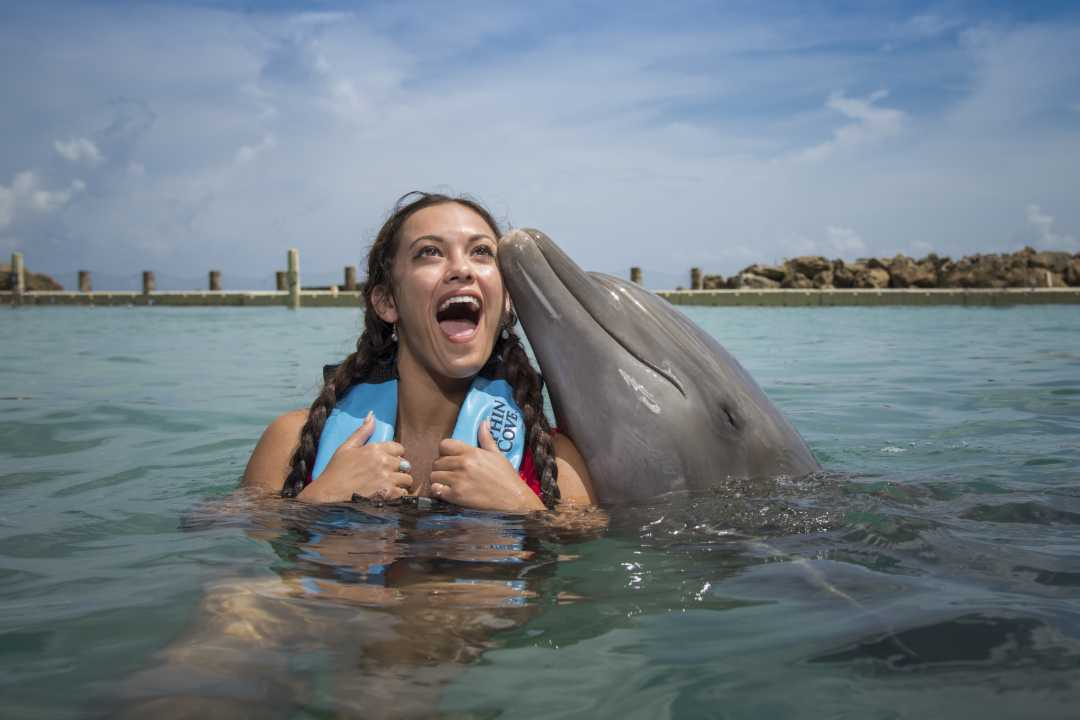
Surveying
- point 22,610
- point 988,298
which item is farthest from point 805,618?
point 988,298

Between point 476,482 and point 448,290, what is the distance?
0.71 meters

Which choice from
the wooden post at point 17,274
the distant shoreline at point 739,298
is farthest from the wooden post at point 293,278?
the wooden post at point 17,274

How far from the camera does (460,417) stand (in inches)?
133

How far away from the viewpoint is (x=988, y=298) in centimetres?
2639

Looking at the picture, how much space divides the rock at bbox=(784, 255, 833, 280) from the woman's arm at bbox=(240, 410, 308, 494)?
3396 cm

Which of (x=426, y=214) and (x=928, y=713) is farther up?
(x=426, y=214)

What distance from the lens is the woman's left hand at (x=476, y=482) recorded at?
303cm

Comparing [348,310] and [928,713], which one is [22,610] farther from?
[348,310]

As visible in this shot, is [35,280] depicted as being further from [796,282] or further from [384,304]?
[384,304]

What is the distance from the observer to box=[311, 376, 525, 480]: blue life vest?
11.1 feet

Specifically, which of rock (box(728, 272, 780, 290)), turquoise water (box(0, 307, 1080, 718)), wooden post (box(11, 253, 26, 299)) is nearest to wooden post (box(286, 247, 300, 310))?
wooden post (box(11, 253, 26, 299))

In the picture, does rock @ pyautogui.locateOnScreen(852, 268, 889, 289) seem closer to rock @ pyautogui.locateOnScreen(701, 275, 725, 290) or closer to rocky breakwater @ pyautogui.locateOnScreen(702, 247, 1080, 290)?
rocky breakwater @ pyautogui.locateOnScreen(702, 247, 1080, 290)

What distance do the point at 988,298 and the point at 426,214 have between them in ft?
86.2

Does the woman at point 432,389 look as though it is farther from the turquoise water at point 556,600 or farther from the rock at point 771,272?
the rock at point 771,272
